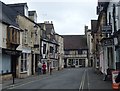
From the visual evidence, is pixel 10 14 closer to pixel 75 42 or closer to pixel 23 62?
pixel 23 62

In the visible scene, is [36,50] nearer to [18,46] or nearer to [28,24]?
[28,24]

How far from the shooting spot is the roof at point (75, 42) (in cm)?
9929

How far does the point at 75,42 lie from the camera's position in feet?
334

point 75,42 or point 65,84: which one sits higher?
point 75,42

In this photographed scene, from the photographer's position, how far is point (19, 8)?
1473 inches

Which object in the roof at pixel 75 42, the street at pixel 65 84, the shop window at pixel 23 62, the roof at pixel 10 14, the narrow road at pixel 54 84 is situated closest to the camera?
the street at pixel 65 84

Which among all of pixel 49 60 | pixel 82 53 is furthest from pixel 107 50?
pixel 82 53

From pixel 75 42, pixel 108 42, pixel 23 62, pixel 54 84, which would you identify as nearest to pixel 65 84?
pixel 54 84

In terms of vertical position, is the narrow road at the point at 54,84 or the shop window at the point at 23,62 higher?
the shop window at the point at 23,62

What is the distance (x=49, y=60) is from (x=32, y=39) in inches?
591

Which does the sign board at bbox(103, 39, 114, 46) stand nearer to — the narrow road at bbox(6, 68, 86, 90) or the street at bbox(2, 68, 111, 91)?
the street at bbox(2, 68, 111, 91)

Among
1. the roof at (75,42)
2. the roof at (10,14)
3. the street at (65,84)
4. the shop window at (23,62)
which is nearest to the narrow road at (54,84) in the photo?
the street at (65,84)

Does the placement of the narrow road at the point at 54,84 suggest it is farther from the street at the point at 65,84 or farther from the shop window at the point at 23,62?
the shop window at the point at 23,62

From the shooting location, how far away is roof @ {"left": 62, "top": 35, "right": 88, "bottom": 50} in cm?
9929
